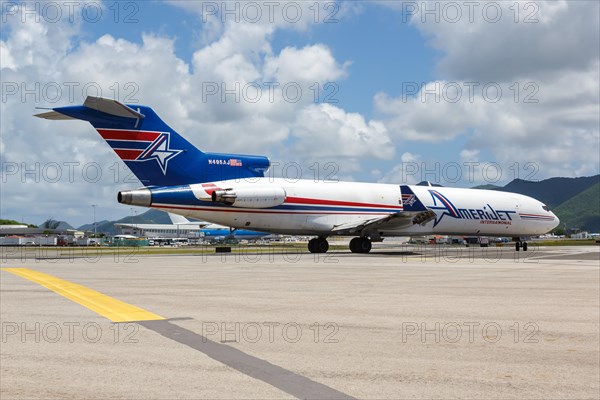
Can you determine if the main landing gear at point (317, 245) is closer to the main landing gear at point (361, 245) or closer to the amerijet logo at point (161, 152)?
the main landing gear at point (361, 245)

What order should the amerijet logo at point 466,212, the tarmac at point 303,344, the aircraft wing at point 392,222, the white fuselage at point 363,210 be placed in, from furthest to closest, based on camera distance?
the amerijet logo at point 466,212, the aircraft wing at point 392,222, the white fuselage at point 363,210, the tarmac at point 303,344

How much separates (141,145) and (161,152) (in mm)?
1208

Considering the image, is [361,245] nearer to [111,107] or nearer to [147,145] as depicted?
[147,145]

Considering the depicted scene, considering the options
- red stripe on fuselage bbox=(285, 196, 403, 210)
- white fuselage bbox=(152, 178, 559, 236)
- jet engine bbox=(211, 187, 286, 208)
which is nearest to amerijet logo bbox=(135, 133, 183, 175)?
white fuselage bbox=(152, 178, 559, 236)

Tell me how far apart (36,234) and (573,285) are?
160m

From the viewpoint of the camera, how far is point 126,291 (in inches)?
571

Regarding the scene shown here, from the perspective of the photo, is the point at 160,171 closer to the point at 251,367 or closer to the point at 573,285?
the point at 573,285

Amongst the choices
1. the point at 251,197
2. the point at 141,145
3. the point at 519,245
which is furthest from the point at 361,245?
the point at 141,145

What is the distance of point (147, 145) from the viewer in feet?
109

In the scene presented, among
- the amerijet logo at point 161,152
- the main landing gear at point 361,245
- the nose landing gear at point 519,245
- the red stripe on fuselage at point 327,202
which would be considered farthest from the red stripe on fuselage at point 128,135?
the nose landing gear at point 519,245

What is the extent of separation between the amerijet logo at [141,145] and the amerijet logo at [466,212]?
18.8 metres

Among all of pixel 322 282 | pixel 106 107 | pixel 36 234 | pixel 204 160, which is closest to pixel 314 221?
pixel 204 160

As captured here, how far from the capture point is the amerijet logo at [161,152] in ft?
109

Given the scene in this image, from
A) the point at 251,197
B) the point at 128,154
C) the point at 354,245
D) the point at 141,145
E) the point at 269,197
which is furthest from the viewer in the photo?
the point at 354,245
